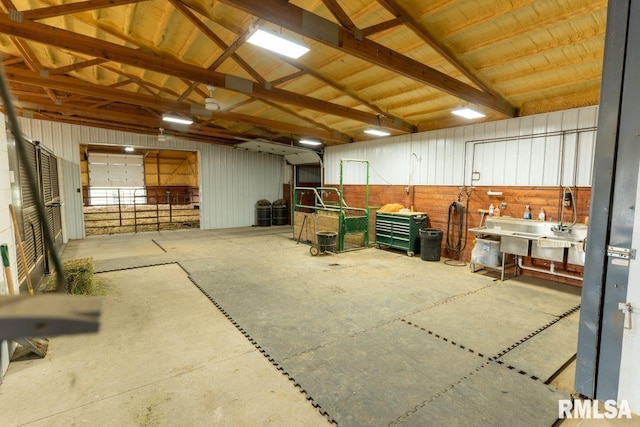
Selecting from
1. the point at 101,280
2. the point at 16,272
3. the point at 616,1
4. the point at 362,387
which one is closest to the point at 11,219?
the point at 16,272

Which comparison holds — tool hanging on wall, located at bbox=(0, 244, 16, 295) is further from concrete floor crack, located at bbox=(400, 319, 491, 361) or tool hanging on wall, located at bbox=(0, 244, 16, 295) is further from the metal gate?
concrete floor crack, located at bbox=(400, 319, 491, 361)

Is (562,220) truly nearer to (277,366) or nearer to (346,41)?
(346,41)

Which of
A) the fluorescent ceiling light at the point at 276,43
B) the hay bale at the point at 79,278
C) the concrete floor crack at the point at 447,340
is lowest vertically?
the concrete floor crack at the point at 447,340

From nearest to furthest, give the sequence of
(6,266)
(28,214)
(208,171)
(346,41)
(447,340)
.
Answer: (6,266), (447,340), (346,41), (28,214), (208,171)

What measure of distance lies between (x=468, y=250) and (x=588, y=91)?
10.6 feet

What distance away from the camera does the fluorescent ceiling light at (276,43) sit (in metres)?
3.05

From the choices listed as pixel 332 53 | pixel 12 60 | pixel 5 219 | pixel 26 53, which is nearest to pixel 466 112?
pixel 332 53

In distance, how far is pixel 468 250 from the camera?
20.8ft

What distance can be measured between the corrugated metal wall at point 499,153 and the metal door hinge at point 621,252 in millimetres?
3502

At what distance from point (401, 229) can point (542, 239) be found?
2.82 metres

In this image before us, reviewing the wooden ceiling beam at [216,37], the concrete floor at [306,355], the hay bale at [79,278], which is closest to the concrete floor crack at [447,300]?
the concrete floor at [306,355]

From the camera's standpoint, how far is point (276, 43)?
3201 mm

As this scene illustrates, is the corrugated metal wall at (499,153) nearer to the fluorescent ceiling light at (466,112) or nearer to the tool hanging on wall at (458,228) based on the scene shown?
the tool hanging on wall at (458,228)

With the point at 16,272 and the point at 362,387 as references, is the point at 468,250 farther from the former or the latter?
the point at 16,272
